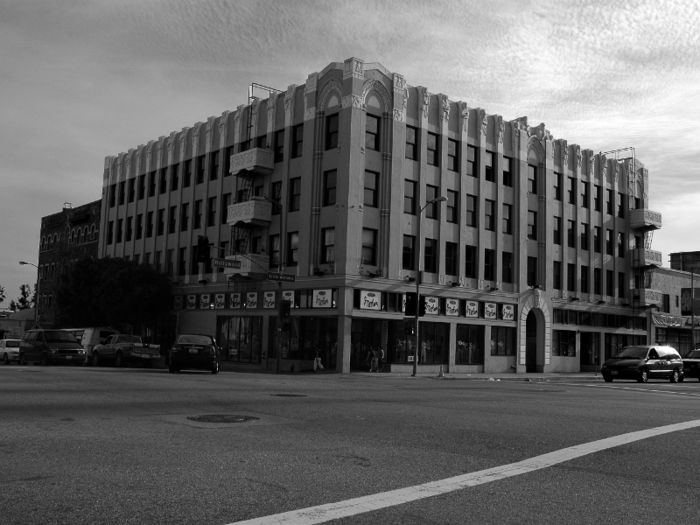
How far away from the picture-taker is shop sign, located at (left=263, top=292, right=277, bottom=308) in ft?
144

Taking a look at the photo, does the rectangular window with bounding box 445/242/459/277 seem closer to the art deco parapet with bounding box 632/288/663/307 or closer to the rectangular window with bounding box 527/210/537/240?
the rectangular window with bounding box 527/210/537/240

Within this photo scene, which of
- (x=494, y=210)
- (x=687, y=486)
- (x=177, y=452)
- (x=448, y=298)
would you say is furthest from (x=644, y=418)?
(x=494, y=210)

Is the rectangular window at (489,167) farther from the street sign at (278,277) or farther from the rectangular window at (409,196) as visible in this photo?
the street sign at (278,277)

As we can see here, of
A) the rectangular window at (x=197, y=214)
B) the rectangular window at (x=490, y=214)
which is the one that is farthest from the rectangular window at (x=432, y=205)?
the rectangular window at (x=197, y=214)

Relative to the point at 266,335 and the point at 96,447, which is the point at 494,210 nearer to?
the point at 266,335

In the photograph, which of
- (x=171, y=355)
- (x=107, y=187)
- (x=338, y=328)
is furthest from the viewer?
(x=107, y=187)

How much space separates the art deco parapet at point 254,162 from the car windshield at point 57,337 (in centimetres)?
1475

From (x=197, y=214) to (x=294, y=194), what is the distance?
11.2m

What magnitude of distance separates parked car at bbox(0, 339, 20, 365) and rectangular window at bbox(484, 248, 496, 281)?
2828 centimetres

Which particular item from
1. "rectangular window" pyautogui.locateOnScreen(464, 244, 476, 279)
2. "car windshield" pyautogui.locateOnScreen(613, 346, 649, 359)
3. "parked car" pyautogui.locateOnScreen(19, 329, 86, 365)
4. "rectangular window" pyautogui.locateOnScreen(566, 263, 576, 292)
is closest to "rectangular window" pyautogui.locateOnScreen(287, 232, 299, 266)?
"rectangular window" pyautogui.locateOnScreen(464, 244, 476, 279)

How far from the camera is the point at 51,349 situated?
35.5 meters

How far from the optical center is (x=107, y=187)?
6275cm

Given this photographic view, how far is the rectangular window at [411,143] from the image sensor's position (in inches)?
1673

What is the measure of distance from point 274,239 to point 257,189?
3.92 metres
